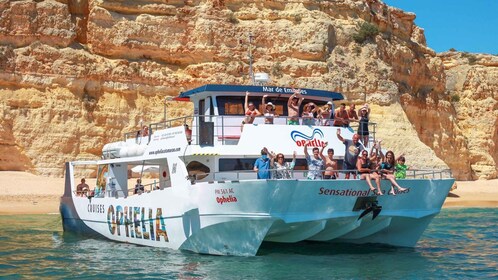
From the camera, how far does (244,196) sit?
13.6 metres

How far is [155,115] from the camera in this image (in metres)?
38.2

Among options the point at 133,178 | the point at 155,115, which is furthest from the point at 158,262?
the point at 155,115

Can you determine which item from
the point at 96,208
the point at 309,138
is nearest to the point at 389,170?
the point at 309,138

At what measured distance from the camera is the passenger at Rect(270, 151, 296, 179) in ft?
45.5

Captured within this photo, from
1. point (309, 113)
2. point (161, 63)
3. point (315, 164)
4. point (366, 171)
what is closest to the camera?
point (366, 171)

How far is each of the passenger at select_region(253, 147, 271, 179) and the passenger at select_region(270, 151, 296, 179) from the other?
18cm

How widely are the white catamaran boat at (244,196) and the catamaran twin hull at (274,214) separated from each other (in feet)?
0.07

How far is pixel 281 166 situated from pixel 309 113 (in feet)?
8.01

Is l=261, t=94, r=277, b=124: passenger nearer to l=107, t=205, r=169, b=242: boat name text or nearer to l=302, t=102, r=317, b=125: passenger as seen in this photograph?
l=302, t=102, r=317, b=125: passenger

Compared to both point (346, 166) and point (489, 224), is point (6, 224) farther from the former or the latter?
point (489, 224)

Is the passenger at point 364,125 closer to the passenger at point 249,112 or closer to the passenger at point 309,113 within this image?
the passenger at point 309,113

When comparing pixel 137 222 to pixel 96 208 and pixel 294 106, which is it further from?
pixel 294 106

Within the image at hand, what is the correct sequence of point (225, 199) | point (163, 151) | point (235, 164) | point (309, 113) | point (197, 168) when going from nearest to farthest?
1. point (225, 199)
2. point (235, 164)
3. point (197, 168)
4. point (163, 151)
5. point (309, 113)

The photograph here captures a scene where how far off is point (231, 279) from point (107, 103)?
26.7 meters
